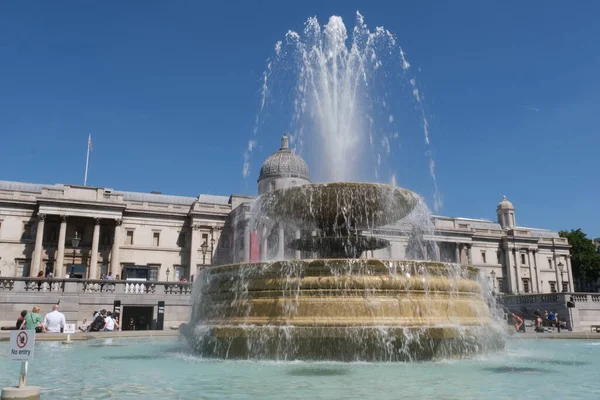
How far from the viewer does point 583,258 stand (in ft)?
263

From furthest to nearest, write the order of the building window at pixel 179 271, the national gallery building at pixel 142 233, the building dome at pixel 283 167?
the building dome at pixel 283 167 → the building window at pixel 179 271 → the national gallery building at pixel 142 233

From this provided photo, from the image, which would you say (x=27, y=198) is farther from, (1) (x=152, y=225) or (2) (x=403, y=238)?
(2) (x=403, y=238)

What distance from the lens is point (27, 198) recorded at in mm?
52375

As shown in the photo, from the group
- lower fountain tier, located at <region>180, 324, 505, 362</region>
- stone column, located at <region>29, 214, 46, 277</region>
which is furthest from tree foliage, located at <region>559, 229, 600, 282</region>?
lower fountain tier, located at <region>180, 324, 505, 362</region>

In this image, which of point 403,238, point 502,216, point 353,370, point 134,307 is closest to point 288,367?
point 353,370

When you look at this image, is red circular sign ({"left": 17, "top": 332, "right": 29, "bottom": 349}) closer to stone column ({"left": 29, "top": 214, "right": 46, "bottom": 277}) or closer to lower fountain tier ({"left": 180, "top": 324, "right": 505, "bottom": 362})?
lower fountain tier ({"left": 180, "top": 324, "right": 505, "bottom": 362})

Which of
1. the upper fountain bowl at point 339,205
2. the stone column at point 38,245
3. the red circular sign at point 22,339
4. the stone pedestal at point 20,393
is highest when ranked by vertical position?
the stone column at point 38,245

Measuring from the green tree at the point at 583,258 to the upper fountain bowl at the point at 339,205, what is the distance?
7810 cm

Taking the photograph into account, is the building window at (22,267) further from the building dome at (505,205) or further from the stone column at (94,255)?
the building dome at (505,205)

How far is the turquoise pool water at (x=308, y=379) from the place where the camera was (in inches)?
230

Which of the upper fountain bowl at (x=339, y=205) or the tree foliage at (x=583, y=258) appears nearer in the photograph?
the upper fountain bowl at (x=339, y=205)

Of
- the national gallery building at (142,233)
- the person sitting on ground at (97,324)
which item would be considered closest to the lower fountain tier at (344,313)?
the person sitting on ground at (97,324)

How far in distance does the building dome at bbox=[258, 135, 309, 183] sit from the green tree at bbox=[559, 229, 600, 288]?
4680 cm

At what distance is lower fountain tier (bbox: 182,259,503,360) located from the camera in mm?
9172
